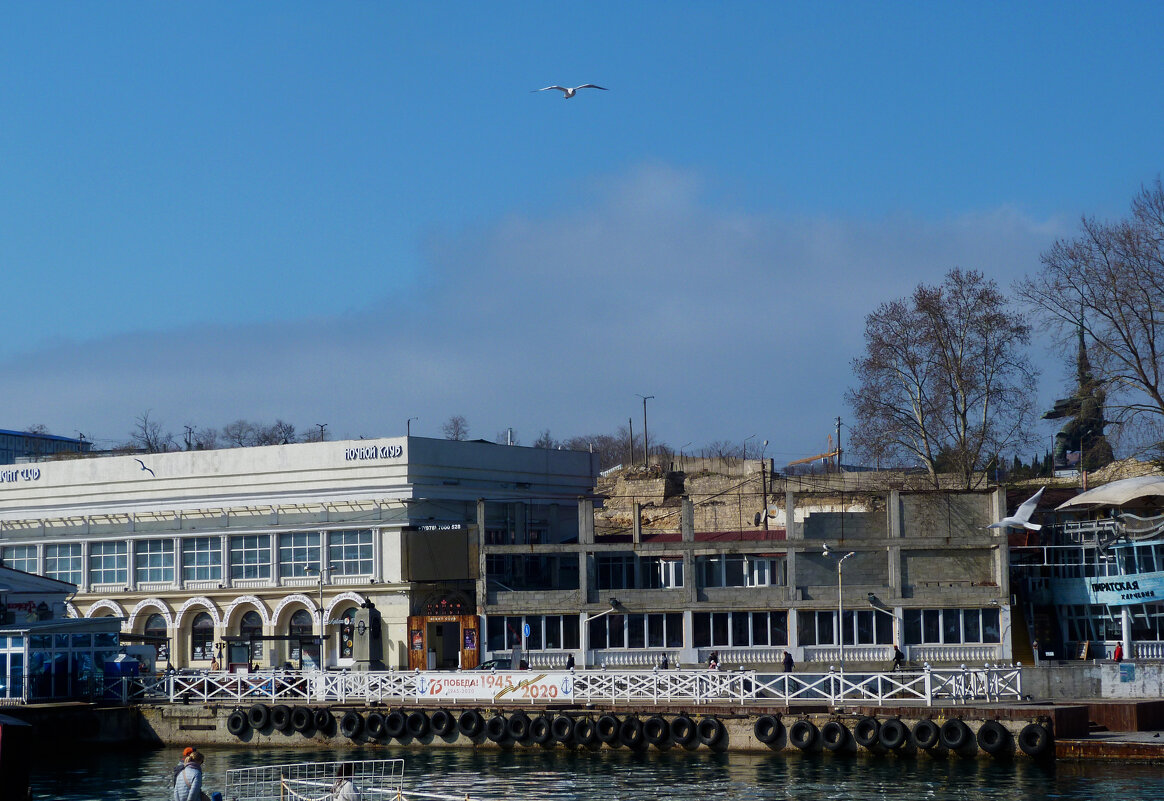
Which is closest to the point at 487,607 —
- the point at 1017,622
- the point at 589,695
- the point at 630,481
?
the point at 589,695

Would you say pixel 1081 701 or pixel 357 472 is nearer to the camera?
pixel 1081 701

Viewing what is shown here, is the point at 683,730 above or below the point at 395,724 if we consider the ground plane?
below

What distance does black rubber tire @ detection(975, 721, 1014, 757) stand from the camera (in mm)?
43406

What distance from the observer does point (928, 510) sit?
63.1 meters

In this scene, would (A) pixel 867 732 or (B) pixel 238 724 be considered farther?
(B) pixel 238 724

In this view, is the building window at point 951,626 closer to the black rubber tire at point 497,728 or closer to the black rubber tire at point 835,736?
the black rubber tire at point 835,736

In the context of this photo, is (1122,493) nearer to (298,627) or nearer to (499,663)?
(499,663)

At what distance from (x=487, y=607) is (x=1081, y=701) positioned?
91.7 ft

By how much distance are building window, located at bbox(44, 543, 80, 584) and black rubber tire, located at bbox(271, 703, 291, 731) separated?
97.1 feet

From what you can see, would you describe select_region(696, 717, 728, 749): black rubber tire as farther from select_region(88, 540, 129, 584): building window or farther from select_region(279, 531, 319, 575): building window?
select_region(88, 540, 129, 584): building window

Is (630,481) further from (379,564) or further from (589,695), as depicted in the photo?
(589,695)

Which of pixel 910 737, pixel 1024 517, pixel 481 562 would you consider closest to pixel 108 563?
pixel 481 562

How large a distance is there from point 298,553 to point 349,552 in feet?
9.98

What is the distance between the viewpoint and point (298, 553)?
72188mm
